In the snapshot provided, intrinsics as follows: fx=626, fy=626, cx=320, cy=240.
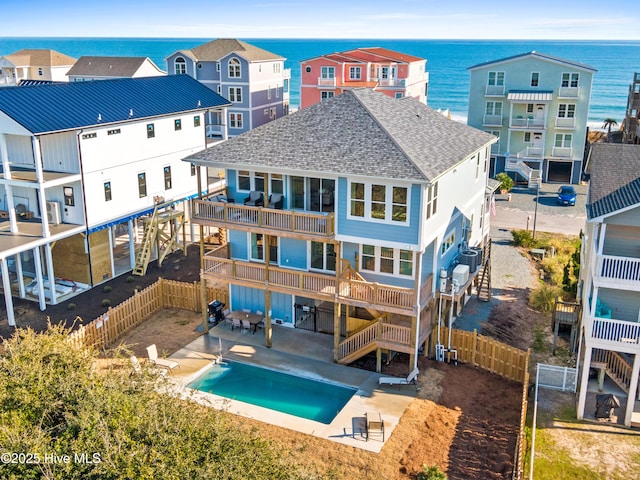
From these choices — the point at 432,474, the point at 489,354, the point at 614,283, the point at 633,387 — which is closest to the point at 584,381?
the point at 633,387

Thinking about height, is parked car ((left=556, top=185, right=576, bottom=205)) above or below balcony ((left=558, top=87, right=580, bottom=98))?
below

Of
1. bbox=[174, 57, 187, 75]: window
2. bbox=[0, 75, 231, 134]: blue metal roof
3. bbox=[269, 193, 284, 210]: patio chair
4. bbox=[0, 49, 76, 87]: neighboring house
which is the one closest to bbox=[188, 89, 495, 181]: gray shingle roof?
bbox=[269, 193, 284, 210]: patio chair

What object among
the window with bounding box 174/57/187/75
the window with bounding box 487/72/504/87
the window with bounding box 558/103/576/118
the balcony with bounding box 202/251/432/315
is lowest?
the balcony with bounding box 202/251/432/315

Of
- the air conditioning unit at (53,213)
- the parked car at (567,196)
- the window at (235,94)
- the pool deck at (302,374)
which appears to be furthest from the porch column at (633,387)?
the window at (235,94)

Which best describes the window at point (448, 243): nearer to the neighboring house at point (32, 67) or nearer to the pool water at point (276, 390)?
the pool water at point (276, 390)

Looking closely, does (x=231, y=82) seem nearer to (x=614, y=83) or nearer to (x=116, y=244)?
(x=116, y=244)

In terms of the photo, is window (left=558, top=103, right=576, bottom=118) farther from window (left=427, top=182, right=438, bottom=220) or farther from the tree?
the tree

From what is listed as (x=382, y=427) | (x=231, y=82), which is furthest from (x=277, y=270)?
(x=231, y=82)

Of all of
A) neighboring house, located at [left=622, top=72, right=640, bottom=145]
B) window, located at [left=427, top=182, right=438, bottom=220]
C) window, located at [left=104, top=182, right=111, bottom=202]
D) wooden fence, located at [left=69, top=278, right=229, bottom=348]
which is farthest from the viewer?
neighboring house, located at [left=622, top=72, right=640, bottom=145]
